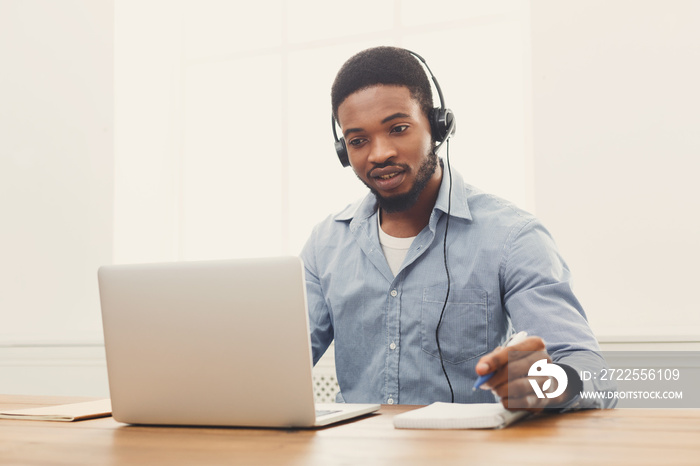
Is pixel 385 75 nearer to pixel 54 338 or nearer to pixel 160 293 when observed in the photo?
pixel 160 293

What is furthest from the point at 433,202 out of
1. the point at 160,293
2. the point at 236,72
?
the point at 236,72

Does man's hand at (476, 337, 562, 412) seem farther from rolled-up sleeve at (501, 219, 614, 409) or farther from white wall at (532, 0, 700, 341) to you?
white wall at (532, 0, 700, 341)

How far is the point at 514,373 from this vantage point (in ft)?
2.87

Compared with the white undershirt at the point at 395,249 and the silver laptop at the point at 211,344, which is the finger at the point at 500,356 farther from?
the white undershirt at the point at 395,249

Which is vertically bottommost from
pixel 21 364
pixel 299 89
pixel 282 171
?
pixel 21 364

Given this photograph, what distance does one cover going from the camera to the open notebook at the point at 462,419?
83 centimetres

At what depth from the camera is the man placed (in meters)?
1.43

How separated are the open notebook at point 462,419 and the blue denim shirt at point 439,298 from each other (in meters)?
0.45

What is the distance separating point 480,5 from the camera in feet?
8.39

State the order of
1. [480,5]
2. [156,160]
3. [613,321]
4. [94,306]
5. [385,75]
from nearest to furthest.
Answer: [385,75]
[613,321]
[480,5]
[94,306]
[156,160]

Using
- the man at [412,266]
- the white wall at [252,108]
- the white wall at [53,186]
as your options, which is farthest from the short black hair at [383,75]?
the white wall at [53,186]

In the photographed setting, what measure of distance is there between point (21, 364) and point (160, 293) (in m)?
2.11

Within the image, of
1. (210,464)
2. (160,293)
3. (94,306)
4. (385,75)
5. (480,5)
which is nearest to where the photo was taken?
(210,464)

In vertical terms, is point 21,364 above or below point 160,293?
below
